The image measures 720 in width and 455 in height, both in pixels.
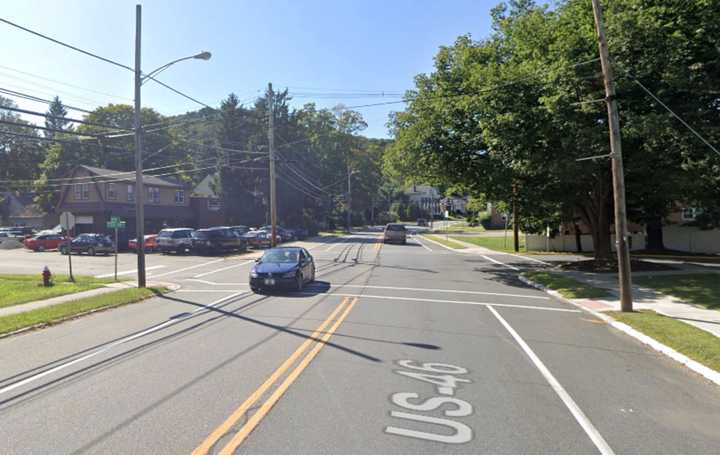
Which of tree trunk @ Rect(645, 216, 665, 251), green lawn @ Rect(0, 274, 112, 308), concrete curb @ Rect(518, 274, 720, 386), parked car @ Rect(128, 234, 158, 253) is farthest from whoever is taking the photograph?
parked car @ Rect(128, 234, 158, 253)

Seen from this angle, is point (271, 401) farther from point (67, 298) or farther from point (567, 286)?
point (567, 286)

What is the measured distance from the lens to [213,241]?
3366cm

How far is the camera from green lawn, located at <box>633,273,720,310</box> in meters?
13.5

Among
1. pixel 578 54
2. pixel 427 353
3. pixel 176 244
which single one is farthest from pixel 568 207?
pixel 176 244

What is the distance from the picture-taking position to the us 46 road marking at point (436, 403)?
482 cm

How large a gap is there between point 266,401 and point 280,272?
31.0 ft

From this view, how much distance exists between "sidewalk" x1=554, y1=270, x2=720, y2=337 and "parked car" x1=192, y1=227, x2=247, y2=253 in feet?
77.5

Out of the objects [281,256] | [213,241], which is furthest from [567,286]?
[213,241]

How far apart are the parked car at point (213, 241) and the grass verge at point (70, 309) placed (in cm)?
1732

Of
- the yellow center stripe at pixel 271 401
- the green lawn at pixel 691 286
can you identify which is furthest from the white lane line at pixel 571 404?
the green lawn at pixel 691 286

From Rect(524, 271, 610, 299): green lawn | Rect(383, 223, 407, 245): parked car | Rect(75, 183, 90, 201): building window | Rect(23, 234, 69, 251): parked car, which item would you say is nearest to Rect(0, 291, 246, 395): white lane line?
Rect(524, 271, 610, 299): green lawn

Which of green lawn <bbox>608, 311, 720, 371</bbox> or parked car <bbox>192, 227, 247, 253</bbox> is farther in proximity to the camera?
parked car <bbox>192, 227, 247, 253</bbox>

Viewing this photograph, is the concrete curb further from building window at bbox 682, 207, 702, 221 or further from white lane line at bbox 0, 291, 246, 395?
building window at bbox 682, 207, 702, 221

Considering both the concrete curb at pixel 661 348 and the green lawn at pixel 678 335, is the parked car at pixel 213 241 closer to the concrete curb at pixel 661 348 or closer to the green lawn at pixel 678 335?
the concrete curb at pixel 661 348
